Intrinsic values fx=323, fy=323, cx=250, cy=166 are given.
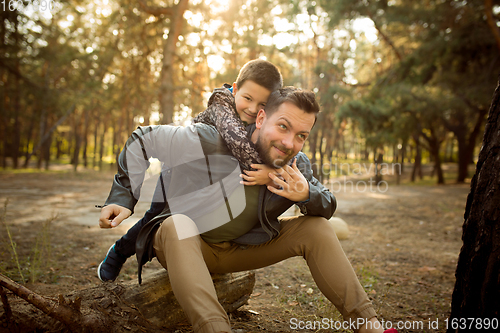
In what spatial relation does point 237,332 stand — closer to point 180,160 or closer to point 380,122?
point 180,160

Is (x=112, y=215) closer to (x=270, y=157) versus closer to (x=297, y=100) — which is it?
(x=270, y=157)

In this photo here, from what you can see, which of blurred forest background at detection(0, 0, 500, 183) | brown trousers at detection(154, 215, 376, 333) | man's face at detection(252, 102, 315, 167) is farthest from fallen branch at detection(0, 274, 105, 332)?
blurred forest background at detection(0, 0, 500, 183)

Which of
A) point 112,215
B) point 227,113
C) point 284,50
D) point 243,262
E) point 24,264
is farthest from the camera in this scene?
point 284,50

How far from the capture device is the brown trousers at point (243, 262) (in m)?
1.61

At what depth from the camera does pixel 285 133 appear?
2016mm

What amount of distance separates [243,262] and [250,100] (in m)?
1.19

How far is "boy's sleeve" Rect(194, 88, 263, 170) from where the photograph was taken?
2.03 meters

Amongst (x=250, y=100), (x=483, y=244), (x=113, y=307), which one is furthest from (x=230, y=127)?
(x=483, y=244)

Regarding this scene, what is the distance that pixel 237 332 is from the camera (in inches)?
86.2

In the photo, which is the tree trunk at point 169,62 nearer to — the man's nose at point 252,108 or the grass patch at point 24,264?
the grass patch at point 24,264

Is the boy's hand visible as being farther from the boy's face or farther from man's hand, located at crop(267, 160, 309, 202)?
the boy's face

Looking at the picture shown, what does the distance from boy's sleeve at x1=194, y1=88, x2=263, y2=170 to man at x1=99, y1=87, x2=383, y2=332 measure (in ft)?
0.22

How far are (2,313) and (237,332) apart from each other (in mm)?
1355

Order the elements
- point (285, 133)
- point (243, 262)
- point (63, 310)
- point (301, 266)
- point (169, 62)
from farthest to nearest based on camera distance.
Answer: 1. point (169, 62)
2. point (301, 266)
3. point (243, 262)
4. point (285, 133)
5. point (63, 310)
